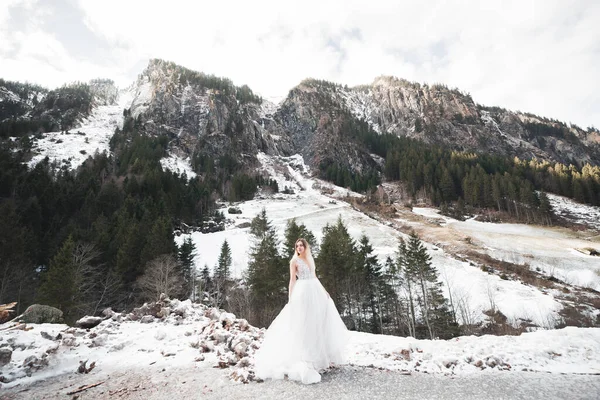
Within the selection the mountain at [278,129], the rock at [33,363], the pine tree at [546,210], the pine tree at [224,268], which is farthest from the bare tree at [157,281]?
the mountain at [278,129]

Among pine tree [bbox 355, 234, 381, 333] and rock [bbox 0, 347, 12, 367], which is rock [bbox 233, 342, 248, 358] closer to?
rock [bbox 0, 347, 12, 367]

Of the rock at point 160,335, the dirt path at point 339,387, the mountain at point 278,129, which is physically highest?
the mountain at point 278,129

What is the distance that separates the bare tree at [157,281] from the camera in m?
27.1

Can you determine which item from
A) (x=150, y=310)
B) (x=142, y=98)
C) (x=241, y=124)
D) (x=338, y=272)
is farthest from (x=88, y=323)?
(x=142, y=98)

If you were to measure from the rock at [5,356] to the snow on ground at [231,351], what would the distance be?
14 centimetres

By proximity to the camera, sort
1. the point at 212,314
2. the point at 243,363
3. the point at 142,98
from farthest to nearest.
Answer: the point at 142,98 < the point at 212,314 < the point at 243,363

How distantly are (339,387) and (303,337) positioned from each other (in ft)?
3.89

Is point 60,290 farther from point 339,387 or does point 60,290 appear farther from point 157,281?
point 339,387

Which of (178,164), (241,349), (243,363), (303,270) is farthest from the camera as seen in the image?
(178,164)

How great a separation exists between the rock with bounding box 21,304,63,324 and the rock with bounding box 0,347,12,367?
495 cm

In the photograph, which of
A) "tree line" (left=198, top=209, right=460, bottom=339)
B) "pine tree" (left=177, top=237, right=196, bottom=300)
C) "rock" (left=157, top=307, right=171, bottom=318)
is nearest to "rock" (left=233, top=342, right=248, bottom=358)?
"rock" (left=157, top=307, right=171, bottom=318)

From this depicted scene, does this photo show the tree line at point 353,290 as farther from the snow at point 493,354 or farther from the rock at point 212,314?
the snow at point 493,354

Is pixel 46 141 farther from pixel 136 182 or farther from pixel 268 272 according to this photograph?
pixel 268 272

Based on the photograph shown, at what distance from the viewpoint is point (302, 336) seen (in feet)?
19.2
